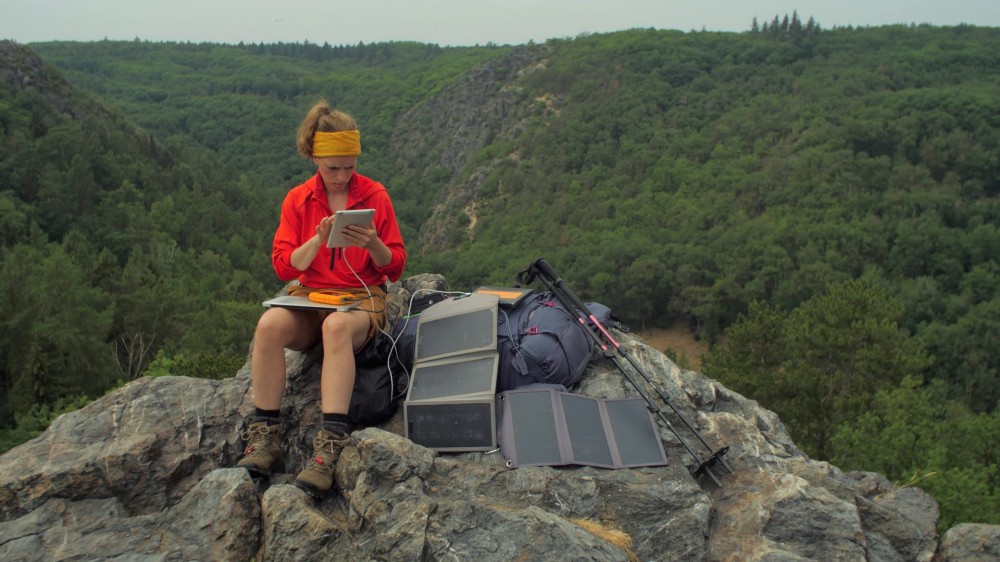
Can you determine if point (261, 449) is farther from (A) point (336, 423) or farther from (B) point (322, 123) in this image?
(B) point (322, 123)

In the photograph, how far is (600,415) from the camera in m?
5.32

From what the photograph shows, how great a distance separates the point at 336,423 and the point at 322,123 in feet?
6.38

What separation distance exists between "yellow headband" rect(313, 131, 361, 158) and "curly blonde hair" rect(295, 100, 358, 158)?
0.12ft

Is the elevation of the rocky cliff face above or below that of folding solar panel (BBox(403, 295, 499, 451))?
below

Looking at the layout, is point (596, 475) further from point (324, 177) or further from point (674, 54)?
point (674, 54)

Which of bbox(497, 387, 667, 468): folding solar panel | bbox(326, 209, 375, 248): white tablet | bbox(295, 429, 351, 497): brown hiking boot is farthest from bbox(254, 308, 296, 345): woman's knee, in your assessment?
bbox(497, 387, 667, 468): folding solar panel

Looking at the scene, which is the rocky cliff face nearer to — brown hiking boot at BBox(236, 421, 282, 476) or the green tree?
brown hiking boot at BBox(236, 421, 282, 476)

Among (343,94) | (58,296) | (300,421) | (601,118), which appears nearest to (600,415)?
(300,421)

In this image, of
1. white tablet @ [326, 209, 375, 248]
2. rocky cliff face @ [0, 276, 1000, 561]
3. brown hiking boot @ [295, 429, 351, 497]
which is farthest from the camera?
white tablet @ [326, 209, 375, 248]

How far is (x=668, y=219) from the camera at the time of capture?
80.9 m

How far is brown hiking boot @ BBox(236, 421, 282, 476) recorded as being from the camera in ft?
16.5

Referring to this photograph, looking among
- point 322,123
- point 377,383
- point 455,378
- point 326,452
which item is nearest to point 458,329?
point 455,378

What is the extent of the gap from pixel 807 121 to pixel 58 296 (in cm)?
8126

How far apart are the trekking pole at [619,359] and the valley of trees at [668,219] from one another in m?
6.73
